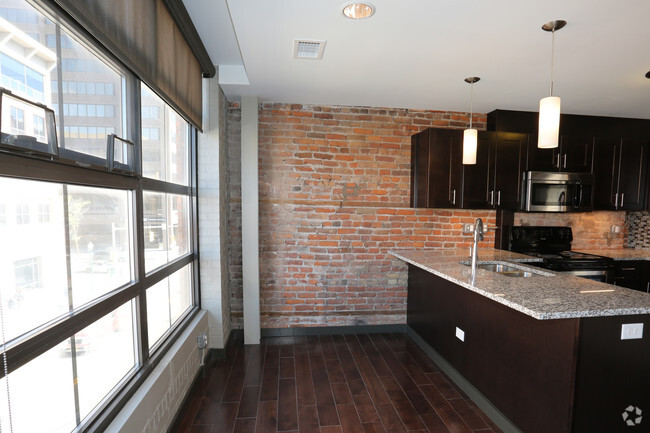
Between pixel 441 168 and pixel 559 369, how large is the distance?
2229mm

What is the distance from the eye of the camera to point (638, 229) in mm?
4277

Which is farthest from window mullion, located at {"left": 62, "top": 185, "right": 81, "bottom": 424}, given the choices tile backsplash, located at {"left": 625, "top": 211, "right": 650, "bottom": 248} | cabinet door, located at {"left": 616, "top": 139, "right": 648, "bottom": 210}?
tile backsplash, located at {"left": 625, "top": 211, "right": 650, "bottom": 248}

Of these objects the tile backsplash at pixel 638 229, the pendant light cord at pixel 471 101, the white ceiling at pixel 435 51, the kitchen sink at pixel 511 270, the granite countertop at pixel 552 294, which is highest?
the white ceiling at pixel 435 51

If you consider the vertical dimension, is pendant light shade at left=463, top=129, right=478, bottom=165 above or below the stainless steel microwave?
above

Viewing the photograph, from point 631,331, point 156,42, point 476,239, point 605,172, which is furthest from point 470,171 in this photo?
point 156,42

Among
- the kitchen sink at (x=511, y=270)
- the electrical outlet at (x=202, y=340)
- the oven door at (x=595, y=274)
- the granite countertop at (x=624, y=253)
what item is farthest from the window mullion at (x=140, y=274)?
the granite countertop at (x=624, y=253)

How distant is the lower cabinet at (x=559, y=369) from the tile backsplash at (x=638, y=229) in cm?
346

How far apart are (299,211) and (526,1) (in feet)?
8.81

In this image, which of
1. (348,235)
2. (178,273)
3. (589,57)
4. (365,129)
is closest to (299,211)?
(348,235)

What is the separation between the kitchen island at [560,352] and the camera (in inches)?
68.4

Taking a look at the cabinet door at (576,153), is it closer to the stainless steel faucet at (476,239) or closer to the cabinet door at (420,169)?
the cabinet door at (420,169)

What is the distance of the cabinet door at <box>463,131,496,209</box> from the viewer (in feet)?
11.7

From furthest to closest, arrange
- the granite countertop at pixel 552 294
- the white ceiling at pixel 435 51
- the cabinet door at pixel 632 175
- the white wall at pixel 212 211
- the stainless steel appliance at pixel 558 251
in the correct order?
the cabinet door at pixel 632 175, the stainless steel appliance at pixel 558 251, the white wall at pixel 212 211, the white ceiling at pixel 435 51, the granite countertop at pixel 552 294

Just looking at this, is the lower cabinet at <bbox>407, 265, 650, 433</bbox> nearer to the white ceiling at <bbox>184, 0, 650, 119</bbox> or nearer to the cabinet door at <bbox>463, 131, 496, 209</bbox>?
the cabinet door at <bbox>463, 131, 496, 209</bbox>
